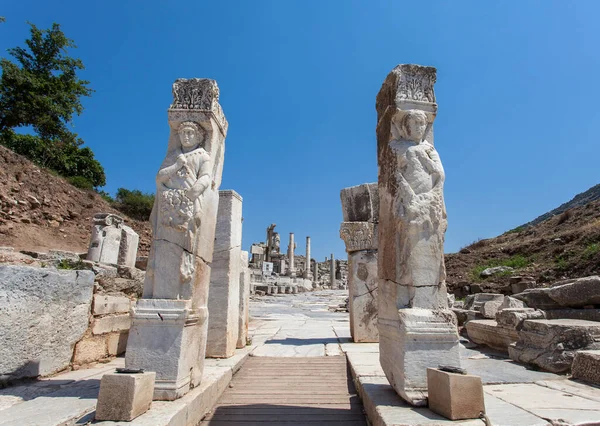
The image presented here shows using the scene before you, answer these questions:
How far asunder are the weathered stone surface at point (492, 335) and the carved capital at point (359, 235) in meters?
2.15

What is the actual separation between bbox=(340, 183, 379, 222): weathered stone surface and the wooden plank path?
2.80 m

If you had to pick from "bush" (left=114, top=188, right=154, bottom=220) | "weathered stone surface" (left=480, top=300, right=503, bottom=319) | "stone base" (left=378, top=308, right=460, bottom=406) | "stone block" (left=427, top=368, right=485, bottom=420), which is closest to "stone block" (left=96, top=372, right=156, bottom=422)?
"stone base" (left=378, top=308, right=460, bottom=406)

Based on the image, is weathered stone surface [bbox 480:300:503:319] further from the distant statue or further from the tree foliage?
the tree foliage

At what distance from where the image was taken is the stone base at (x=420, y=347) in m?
2.87

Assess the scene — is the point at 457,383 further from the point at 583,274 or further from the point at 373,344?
the point at 583,274

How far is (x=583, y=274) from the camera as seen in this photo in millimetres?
12398

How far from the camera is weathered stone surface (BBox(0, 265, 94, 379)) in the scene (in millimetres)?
3582

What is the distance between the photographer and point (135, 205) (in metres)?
32.5

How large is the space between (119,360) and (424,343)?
3.97 metres

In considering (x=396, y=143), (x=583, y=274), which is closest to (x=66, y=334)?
(x=396, y=143)

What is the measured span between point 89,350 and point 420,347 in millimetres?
3836

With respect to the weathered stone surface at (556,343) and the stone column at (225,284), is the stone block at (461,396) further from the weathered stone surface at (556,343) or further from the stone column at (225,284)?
the stone column at (225,284)

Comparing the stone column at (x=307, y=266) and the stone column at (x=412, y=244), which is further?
the stone column at (x=307, y=266)

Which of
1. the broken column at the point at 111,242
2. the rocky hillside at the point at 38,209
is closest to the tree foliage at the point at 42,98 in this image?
the rocky hillside at the point at 38,209
